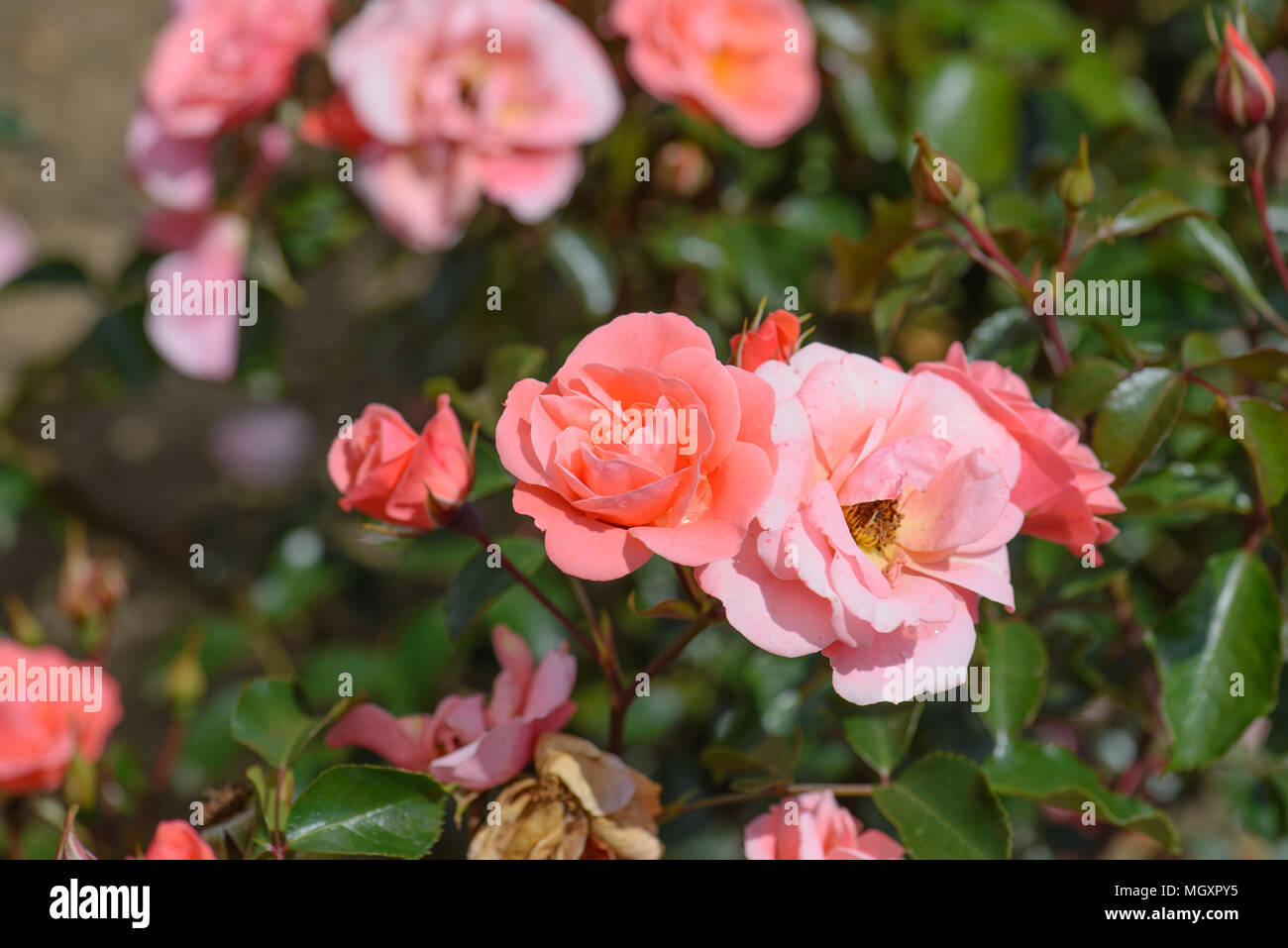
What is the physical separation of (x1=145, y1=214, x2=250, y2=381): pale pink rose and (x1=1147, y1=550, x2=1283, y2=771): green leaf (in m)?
0.97

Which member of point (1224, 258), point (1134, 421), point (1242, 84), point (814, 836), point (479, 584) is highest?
point (1242, 84)

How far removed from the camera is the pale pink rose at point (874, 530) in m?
0.53

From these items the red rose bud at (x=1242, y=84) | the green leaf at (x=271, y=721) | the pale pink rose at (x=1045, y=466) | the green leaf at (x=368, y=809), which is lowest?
the green leaf at (x=368, y=809)

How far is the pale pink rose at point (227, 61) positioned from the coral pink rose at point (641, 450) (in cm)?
65

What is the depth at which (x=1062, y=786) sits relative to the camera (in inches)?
29.2

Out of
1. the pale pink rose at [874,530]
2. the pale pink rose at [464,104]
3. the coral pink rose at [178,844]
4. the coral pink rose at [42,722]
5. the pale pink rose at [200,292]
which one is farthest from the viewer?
the pale pink rose at [200,292]

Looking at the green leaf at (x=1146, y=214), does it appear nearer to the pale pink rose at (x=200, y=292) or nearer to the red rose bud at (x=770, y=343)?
the red rose bud at (x=770, y=343)

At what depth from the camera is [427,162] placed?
1.00m

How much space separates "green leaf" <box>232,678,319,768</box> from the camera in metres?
0.72

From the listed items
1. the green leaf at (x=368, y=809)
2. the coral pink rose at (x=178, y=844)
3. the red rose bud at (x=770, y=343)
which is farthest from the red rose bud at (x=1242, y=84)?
the coral pink rose at (x=178, y=844)

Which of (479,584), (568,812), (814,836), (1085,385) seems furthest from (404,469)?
(1085,385)

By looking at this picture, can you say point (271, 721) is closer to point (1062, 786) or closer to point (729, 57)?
point (1062, 786)

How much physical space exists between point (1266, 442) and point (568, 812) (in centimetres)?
53
